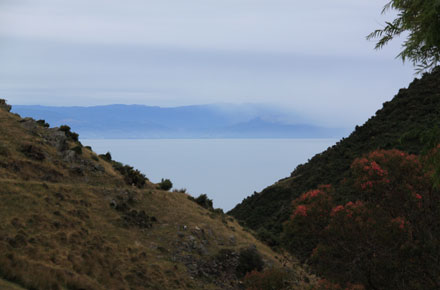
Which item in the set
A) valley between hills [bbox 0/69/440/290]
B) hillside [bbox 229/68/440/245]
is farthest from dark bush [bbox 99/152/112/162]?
hillside [bbox 229/68/440/245]

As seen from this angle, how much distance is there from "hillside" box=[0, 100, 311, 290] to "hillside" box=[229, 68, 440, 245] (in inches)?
663

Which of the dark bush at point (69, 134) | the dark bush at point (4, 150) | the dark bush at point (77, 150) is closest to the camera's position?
the dark bush at point (4, 150)

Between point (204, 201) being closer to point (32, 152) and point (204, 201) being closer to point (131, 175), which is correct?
point (131, 175)

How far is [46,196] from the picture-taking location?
2338 centimetres

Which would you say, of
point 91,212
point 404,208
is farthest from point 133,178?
point 404,208

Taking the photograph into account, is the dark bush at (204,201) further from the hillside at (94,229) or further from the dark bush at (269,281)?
the dark bush at (269,281)

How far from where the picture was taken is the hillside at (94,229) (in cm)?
1759

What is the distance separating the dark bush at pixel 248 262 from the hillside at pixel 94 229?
3.1 inches

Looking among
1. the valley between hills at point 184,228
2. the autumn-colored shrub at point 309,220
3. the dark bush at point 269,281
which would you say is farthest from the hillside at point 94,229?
the autumn-colored shrub at point 309,220

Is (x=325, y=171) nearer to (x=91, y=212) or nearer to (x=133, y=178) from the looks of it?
(x=133, y=178)

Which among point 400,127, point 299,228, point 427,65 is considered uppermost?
point 400,127

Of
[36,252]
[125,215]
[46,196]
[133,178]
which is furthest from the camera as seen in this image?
[133,178]

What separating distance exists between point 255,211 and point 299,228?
4118 centimetres

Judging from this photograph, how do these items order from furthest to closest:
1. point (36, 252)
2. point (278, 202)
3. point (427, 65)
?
point (278, 202)
point (36, 252)
point (427, 65)
